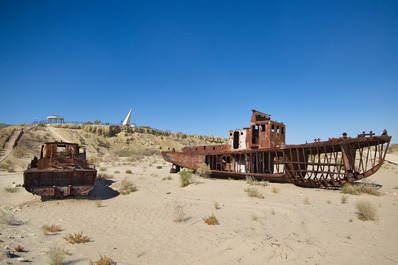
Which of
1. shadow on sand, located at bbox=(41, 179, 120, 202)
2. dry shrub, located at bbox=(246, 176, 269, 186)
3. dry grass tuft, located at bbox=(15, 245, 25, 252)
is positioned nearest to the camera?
dry grass tuft, located at bbox=(15, 245, 25, 252)

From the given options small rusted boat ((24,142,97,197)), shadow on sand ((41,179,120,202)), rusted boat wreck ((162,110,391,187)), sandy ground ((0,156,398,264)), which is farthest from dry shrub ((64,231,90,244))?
rusted boat wreck ((162,110,391,187))

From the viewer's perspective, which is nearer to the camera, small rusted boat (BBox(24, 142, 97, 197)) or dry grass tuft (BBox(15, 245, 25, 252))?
dry grass tuft (BBox(15, 245, 25, 252))

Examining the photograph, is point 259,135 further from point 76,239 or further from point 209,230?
point 76,239

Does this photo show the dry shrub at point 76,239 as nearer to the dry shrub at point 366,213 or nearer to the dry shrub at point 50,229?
the dry shrub at point 50,229

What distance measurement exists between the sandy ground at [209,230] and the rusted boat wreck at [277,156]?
75.1 inches

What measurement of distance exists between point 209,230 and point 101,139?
45740mm

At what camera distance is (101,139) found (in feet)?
155

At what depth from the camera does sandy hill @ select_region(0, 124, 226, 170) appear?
3161 cm

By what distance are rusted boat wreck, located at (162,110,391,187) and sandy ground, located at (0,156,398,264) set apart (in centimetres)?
191

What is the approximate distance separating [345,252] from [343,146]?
7.75 meters

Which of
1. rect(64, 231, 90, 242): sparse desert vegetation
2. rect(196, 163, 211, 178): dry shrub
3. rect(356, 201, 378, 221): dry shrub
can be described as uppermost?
rect(196, 163, 211, 178): dry shrub

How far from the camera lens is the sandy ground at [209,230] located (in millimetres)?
4586

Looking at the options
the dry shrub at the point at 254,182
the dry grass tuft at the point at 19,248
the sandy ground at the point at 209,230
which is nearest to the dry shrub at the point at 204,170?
the dry shrub at the point at 254,182

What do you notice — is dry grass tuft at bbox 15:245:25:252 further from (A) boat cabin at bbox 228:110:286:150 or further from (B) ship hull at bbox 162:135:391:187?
(A) boat cabin at bbox 228:110:286:150
